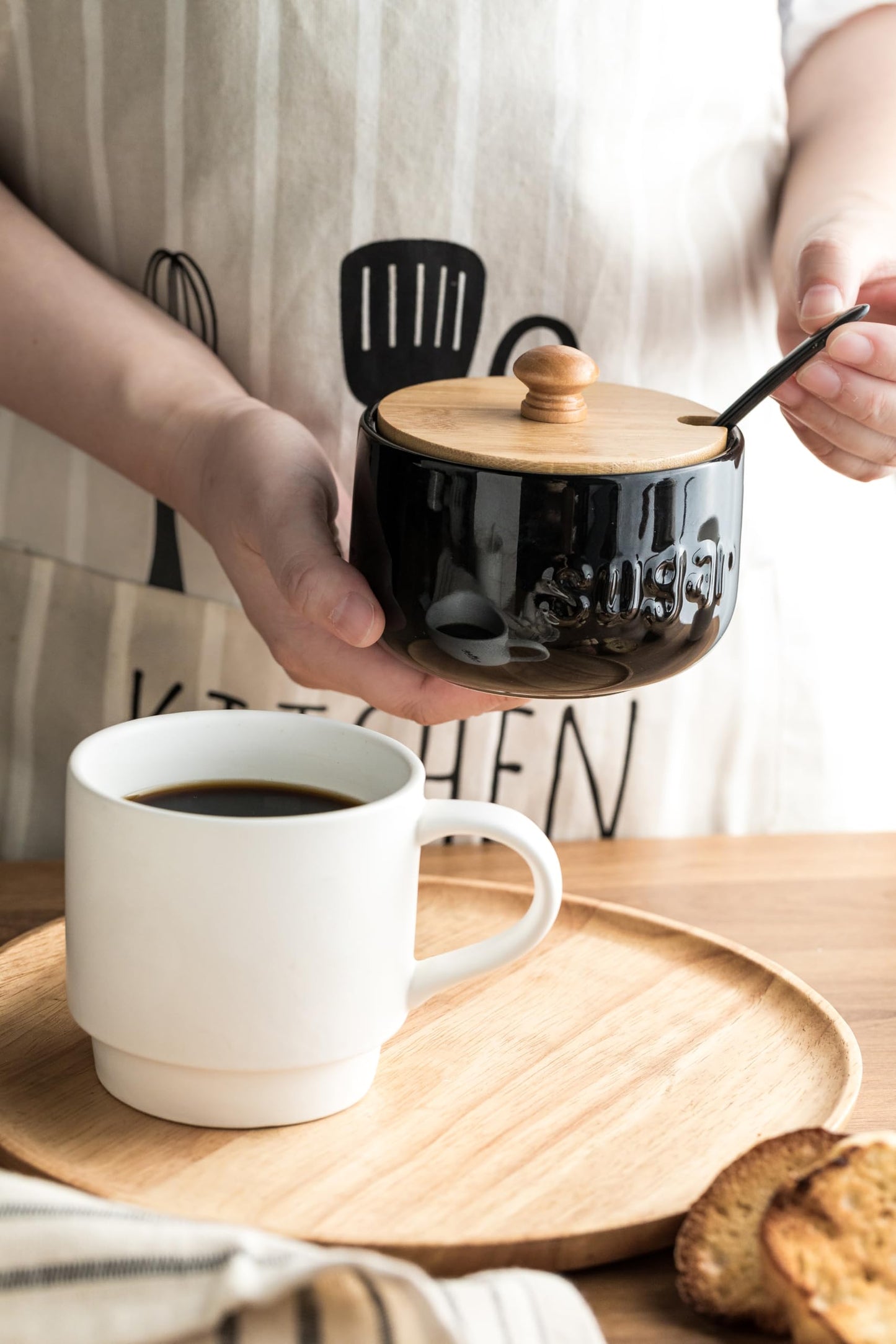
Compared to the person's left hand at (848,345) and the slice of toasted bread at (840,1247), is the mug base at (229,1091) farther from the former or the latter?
the person's left hand at (848,345)

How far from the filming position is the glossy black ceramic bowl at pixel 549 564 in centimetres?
55

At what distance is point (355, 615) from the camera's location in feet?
2.04

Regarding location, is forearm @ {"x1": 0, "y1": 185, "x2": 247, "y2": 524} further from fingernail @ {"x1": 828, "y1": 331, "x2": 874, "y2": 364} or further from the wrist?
fingernail @ {"x1": 828, "y1": 331, "x2": 874, "y2": 364}

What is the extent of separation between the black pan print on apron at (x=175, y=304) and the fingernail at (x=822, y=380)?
0.41 m

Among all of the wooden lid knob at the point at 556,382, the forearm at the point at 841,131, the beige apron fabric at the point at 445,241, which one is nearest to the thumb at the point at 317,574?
the wooden lid knob at the point at 556,382

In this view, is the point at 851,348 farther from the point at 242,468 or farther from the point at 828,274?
the point at 242,468

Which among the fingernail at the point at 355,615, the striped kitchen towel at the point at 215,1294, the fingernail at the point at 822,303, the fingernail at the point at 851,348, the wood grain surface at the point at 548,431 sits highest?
the fingernail at the point at 822,303

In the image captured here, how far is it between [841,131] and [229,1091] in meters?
0.79

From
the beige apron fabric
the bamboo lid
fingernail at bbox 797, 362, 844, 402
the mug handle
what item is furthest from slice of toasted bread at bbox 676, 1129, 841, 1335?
the beige apron fabric

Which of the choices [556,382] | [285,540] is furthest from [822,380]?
[285,540]

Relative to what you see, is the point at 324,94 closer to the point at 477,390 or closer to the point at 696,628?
the point at 477,390

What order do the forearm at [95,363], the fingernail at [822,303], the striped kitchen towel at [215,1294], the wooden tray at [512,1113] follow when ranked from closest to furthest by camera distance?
the striped kitchen towel at [215,1294], the wooden tray at [512,1113], the fingernail at [822,303], the forearm at [95,363]

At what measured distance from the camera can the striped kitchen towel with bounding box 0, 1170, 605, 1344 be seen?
1.38 feet

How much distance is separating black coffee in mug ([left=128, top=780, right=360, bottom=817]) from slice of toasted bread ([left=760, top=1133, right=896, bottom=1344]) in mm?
253
